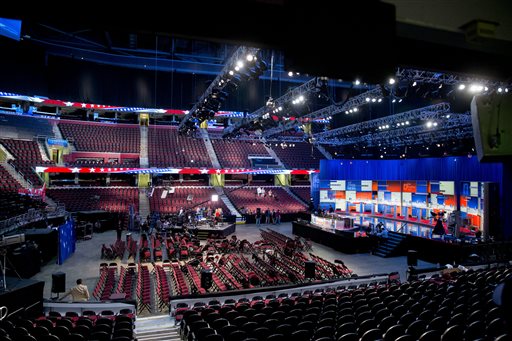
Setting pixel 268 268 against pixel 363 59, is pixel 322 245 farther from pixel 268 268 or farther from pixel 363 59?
pixel 363 59

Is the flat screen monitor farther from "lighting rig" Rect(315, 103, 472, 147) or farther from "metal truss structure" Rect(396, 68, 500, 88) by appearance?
"metal truss structure" Rect(396, 68, 500, 88)

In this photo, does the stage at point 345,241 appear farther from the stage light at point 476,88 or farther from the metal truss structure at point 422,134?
the stage light at point 476,88

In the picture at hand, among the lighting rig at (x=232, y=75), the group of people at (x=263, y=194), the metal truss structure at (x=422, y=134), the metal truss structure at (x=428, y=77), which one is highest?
the lighting rig at (x=232, y=75)

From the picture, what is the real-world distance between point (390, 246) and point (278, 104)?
932 centimetres

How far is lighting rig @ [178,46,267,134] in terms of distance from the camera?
10.5m

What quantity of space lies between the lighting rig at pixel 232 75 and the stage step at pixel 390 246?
11.1 m

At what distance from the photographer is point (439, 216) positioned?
18.6 metres

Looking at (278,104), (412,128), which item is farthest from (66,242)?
(412,128)

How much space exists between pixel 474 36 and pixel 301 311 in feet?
19.0

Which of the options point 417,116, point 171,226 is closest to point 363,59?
point 417,116

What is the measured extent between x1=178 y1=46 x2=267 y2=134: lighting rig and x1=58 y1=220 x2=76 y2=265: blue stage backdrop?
8.59 meters

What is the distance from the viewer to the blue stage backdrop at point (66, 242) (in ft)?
47.0

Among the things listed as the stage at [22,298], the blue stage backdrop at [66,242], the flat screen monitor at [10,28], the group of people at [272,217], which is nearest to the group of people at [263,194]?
the group of people at [272,217]

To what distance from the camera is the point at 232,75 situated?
12.1 metres
